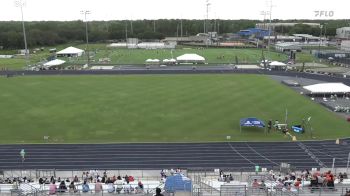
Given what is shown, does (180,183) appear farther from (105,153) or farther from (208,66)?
(208,66)

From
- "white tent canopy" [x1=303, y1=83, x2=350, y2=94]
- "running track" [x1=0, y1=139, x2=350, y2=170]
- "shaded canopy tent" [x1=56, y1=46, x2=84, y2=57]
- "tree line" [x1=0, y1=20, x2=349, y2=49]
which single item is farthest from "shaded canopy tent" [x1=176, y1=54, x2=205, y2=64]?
"tree line" [x1=0, y1=20, x2=349, y2=49]

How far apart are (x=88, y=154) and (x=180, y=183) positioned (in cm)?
1504

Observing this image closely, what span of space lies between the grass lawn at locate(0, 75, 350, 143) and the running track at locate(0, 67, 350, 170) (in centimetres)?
156

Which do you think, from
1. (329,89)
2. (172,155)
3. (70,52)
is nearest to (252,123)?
(172,155)

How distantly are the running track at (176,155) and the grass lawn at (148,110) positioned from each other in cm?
156

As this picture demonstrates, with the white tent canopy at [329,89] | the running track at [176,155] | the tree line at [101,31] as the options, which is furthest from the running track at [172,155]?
the tree line at [101,31]

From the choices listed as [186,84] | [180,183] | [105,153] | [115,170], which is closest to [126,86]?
[186,84]

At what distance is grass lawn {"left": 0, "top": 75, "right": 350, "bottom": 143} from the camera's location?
33031 mm

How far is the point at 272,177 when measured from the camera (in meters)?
21.8

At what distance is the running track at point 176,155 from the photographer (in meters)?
26.8

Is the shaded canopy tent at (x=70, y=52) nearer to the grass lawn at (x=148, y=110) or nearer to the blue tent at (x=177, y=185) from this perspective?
the grass lawn at (x=148, y=110)

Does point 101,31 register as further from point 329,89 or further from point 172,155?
point 172,155

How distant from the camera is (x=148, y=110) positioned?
1563 inches

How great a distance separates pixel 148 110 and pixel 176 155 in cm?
1184
